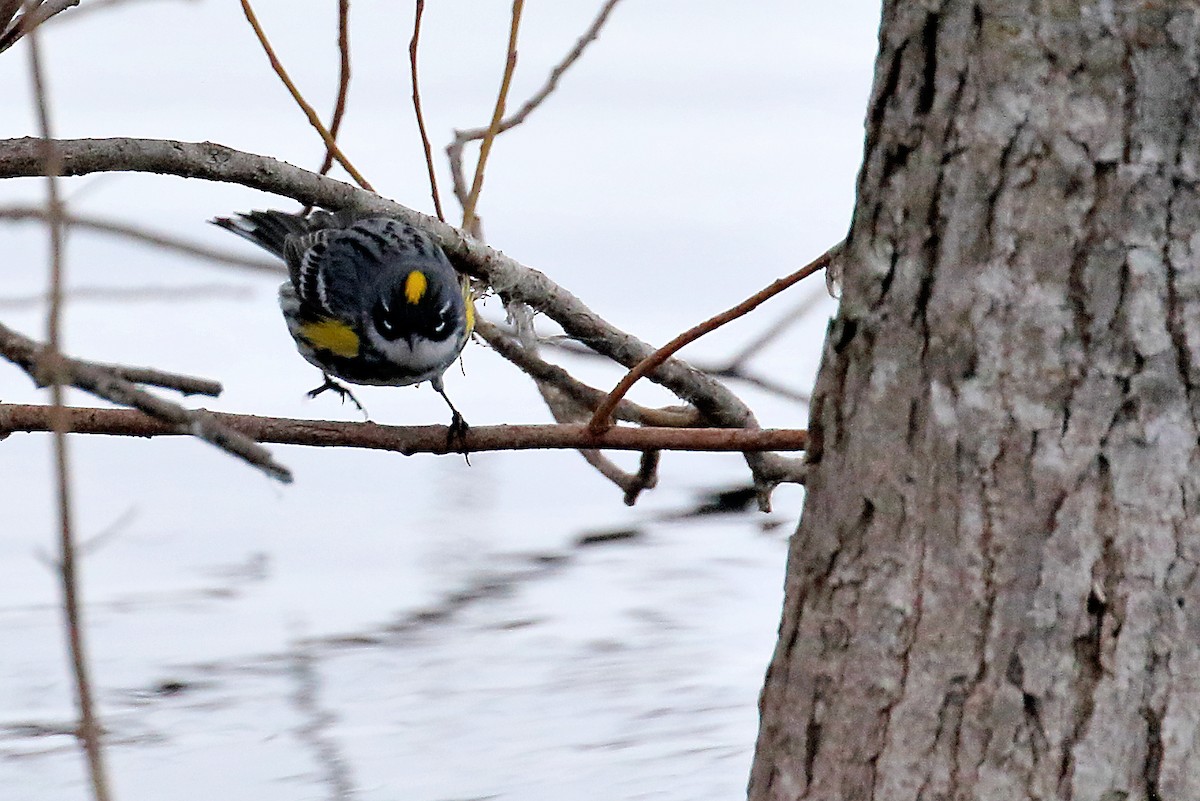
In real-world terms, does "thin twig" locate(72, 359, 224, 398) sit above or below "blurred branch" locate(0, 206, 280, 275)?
below

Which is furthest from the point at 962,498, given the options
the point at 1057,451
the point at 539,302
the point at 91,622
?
the point at 91,622

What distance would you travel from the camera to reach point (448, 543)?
417 centimetres

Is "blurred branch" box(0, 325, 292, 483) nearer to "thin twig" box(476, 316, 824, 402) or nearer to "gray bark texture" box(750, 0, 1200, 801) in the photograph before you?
"gray bark texture" box(750, 0, 1200, 801)

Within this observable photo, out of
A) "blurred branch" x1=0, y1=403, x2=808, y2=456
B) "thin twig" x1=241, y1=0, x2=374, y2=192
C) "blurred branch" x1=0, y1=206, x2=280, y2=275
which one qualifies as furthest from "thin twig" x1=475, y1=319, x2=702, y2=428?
"blurred branch" x1=0, y1=206, x2=280, y2=275

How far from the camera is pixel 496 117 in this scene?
300 centimetres

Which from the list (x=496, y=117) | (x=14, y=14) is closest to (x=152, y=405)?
(x=14, y=14)

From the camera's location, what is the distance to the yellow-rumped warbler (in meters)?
3.74

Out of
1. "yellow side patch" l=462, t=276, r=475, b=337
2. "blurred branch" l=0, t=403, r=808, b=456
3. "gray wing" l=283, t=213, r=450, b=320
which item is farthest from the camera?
"gray wing" l=283, t=213, r=450, b=320

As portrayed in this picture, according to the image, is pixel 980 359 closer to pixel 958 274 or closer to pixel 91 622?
pixel 958 274

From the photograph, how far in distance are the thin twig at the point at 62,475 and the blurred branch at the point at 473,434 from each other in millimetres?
1218

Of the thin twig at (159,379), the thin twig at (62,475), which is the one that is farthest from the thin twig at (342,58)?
the thin twig at (62,475)

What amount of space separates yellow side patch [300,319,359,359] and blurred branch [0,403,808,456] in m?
1.50

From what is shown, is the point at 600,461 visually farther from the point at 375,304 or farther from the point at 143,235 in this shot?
the point at 143,235

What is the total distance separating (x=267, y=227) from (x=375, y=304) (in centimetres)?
78
